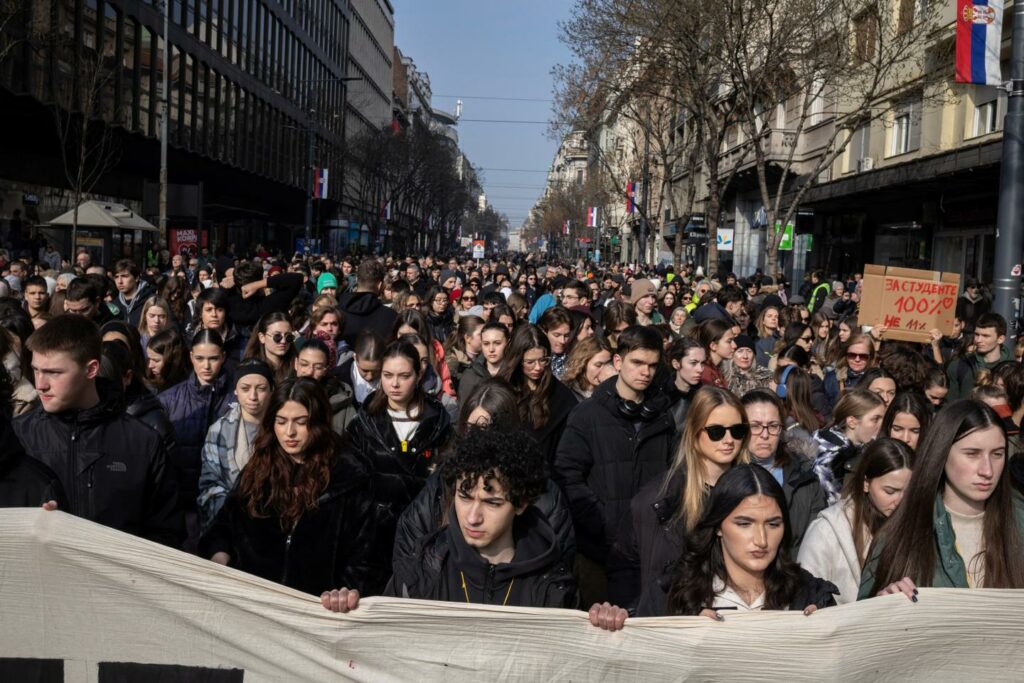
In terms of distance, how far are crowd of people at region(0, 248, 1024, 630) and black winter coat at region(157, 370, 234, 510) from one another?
0.01 m

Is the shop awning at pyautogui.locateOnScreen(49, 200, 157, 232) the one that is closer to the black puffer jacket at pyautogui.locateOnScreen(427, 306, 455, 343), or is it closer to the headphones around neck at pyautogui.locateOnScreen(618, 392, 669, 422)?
the black puffer jacket at pyautogui.locateOnScreen(427, 306, 455, 343)

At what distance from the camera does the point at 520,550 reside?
408 cm

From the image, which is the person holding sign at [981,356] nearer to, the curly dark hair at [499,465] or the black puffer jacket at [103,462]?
the curly dark hair at [499,465]

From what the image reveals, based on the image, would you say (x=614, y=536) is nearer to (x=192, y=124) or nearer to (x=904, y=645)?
(x=904, y=645)

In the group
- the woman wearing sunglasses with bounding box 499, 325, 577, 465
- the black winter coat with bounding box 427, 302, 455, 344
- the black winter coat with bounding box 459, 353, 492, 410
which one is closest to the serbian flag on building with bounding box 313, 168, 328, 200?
the black winter coat with bounding box 427, 302, 455, 344

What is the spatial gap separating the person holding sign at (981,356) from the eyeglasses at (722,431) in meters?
5.94

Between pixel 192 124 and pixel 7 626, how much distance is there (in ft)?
132

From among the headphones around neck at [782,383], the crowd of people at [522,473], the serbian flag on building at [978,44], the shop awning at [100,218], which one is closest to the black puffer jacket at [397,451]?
the crowd of people at [522,473]

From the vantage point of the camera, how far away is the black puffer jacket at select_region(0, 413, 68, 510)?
12.8 feet

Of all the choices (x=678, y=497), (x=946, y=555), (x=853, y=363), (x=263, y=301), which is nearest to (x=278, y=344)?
(x=263, y=301)

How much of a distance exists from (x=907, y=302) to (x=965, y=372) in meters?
1.10

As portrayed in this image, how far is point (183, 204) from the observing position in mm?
29500

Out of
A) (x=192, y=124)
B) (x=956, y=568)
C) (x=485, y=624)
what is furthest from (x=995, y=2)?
(x=192, y=124)

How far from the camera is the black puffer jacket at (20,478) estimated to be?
3889mm
